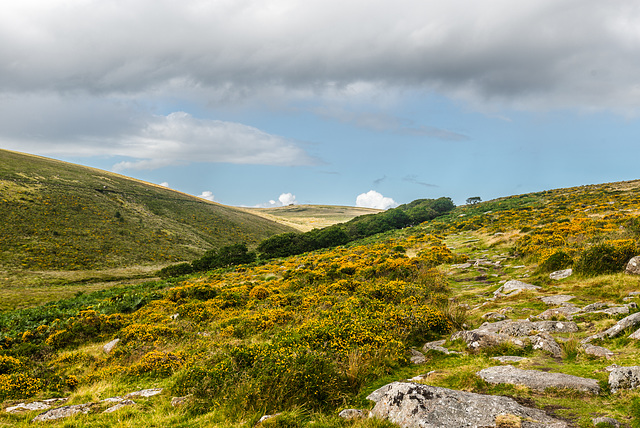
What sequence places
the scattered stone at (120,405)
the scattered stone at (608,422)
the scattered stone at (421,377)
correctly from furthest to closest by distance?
1. the scattered stone at (120,405)
2. the scattered stone at (421,377)
3. the scattered stone at (608,422)

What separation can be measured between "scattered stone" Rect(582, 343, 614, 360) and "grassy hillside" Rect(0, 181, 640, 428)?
17 centimetres

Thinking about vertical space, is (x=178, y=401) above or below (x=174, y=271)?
above

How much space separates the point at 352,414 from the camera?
19.2 feet

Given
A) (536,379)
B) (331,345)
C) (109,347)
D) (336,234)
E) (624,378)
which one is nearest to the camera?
(624,378)

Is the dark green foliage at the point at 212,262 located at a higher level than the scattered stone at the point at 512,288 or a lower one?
lower

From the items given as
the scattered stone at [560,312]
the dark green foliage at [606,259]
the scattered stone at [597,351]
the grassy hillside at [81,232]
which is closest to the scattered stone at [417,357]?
the scattered stone at [597,351]

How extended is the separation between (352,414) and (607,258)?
48.2 ft

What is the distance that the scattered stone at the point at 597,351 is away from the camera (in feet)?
22.3

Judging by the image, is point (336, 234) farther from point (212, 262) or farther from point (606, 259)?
point (606, 259)

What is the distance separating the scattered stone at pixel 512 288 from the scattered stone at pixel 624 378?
852cm

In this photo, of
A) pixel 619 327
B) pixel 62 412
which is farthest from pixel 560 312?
pixel 62 412

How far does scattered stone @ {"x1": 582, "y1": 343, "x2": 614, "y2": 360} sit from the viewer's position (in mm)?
6793

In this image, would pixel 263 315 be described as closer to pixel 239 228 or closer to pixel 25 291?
pixel 25 291

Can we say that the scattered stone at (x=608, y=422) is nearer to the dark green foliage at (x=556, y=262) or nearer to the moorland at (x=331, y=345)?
the moorland at (x=331, y=345)
